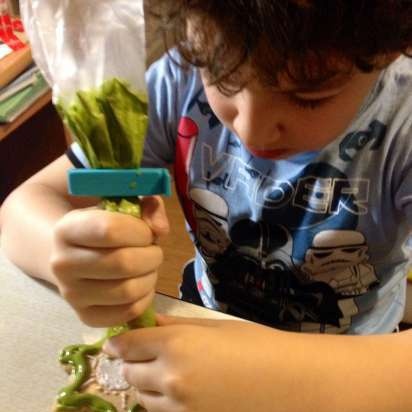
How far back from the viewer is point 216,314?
518mm

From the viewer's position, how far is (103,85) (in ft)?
1.08

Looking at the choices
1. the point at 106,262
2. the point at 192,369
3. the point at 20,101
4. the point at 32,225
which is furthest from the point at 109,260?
the point at 20,101

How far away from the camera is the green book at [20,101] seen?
3.56ft

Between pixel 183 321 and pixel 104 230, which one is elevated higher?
pixel 104 230

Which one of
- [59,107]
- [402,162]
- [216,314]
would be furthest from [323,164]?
[59,107]

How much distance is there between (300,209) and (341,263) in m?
0.08

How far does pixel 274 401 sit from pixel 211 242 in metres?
0.25

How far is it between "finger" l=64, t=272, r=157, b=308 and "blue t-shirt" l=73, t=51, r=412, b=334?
208mm

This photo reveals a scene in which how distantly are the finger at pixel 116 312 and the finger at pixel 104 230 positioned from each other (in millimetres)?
47

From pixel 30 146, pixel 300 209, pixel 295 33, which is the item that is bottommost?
pixel 30 146

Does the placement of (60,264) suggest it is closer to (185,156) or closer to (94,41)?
(94,41)

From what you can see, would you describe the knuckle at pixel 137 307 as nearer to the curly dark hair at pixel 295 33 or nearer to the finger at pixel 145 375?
the finger at pixel 145 375

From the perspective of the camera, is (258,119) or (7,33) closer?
(258,119)

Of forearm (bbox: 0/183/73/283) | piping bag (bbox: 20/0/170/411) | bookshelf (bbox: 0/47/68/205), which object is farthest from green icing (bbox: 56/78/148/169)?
bookshelf (bbox: 0/47/68/205)
